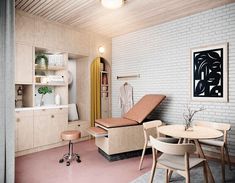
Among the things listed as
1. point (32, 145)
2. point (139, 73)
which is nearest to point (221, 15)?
point (139, 73)

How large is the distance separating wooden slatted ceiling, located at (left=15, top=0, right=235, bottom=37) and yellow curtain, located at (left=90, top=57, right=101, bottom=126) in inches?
47.1

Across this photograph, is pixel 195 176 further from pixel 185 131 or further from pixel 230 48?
pixel 230 48

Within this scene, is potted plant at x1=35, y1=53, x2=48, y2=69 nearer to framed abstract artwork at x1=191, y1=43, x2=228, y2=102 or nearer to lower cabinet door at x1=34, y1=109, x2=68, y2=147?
lower cabinet door at x1=34, y1=109, x2=68, y2=147

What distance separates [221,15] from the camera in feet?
12.2

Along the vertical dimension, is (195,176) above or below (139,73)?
below

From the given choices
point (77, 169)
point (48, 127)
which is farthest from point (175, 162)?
point (48, 127)

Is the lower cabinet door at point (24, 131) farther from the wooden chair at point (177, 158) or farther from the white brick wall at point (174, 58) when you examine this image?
the wooden chair at point (177, 158)

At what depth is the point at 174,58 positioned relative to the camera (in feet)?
14.5

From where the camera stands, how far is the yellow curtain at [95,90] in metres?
5.51

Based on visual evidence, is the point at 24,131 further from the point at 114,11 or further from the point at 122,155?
the point at 114,11

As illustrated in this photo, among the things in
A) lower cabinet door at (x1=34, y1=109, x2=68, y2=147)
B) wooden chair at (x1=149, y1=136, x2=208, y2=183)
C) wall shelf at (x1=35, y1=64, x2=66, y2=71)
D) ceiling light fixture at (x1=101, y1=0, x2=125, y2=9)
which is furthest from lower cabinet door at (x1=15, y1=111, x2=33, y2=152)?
wooden chair at (x1=149, y1=136, x2=208, y2=183)

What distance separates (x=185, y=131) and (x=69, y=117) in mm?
3415

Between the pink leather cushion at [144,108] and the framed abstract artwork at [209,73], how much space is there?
78 cm

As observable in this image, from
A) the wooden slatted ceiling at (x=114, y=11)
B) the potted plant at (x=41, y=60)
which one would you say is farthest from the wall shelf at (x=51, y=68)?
the wooden slatted ceiling at (x=114, y=11)
